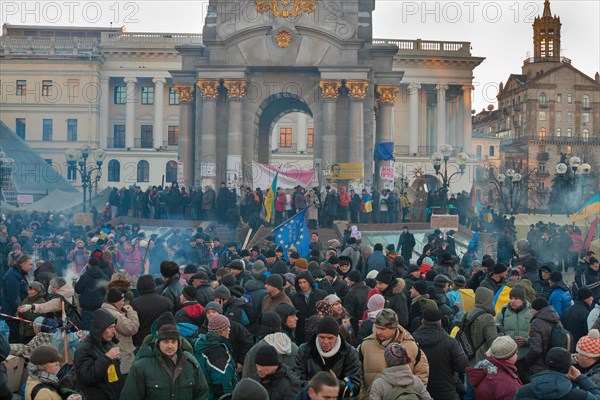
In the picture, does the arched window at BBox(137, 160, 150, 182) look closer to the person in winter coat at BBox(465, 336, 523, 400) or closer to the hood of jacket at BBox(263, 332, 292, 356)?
the hood of jacket at BBox(263, 332, 292, 356)

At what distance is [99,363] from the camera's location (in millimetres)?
9703

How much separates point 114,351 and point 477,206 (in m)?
34.3

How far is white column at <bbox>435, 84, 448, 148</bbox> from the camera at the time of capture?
9981 cm

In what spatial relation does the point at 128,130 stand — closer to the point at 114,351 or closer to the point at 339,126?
the point at 339,126

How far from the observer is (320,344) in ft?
31.4

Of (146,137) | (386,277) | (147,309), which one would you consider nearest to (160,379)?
(147,309)

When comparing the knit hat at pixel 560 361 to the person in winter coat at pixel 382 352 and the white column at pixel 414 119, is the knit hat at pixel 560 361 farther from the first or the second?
the white column at pixel 414 119

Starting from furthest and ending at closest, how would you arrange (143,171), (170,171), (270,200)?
(143,171) < (170,171) < (270,200)

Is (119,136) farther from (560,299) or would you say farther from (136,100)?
(560,299)

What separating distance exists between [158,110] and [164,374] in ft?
306

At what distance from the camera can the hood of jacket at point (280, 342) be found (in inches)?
400

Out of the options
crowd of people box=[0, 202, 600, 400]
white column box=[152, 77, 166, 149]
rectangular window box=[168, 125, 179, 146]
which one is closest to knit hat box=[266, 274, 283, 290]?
crowd of people box=[0, 202, 600, 400]

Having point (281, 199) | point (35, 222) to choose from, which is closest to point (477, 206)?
point (281, 199)

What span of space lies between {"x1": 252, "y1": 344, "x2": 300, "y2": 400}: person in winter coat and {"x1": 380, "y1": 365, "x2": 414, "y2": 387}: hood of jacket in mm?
809
